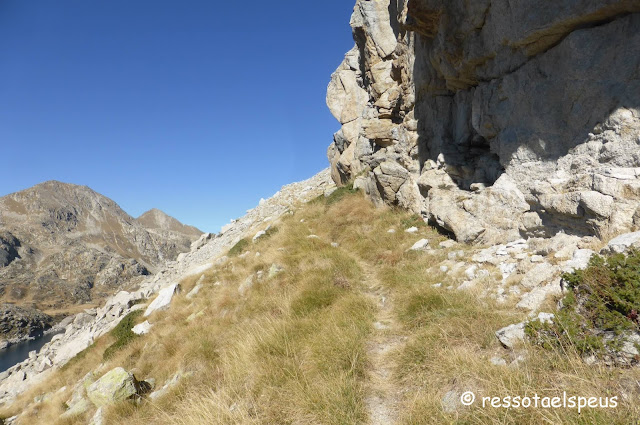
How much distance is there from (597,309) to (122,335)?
20.0 metres

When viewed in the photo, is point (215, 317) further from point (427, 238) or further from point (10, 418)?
point (10, 418)

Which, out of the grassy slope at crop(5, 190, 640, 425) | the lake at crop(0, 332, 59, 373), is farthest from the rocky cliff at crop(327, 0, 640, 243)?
the lake at crop(0, 332, 59, 373)

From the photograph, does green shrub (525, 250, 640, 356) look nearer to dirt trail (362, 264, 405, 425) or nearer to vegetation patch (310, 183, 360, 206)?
dirt trail (362, 264, 405, 425)

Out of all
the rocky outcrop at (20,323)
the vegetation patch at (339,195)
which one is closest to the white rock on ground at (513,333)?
the vegetation patch at (339,195)

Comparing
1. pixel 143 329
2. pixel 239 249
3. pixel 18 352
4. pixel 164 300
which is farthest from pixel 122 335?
pixel 18 352

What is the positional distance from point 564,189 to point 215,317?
11839 mm

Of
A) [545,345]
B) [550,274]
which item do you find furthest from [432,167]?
[545,345]

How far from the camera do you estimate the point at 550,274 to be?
581cm

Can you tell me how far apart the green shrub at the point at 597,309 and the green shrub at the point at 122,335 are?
56.5 feet

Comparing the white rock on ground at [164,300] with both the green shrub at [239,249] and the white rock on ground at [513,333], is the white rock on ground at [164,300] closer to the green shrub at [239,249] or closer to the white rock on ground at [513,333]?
the green shrub at [239,249]

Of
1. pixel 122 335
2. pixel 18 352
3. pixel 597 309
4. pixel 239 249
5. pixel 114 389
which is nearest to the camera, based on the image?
pixel 597 309

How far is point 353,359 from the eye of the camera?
5.12 m

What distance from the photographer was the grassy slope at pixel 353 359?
138 inches

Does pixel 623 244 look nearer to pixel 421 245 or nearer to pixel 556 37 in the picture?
pixel 421 245
